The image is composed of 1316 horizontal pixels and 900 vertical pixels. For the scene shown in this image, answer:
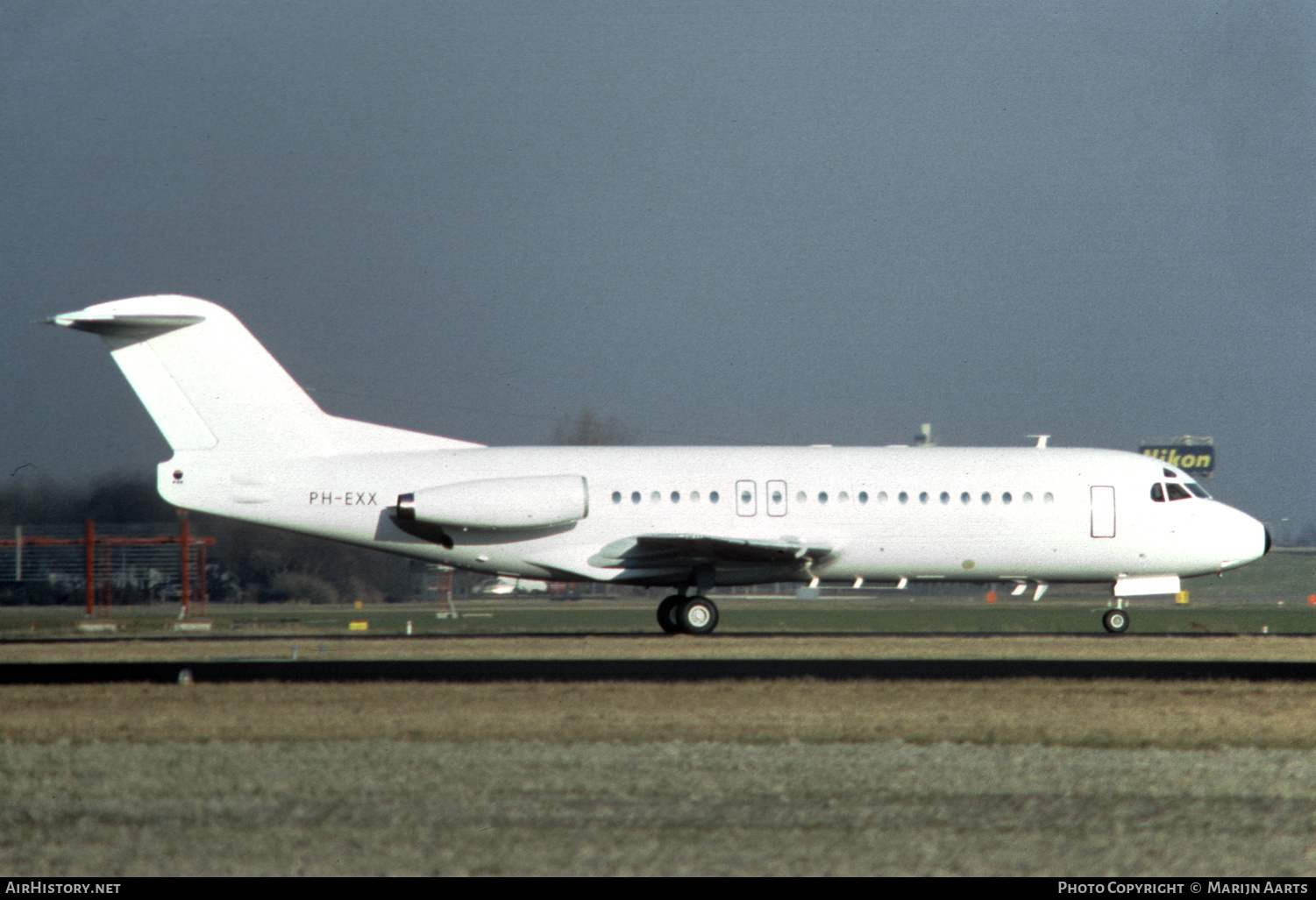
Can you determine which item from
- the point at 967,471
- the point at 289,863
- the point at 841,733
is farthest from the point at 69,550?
Result: the point at 289,863

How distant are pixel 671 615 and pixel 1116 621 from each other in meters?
9.10

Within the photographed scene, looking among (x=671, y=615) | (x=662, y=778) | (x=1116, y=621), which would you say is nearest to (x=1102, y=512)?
(x=1116, y=621)

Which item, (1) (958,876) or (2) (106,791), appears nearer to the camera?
(1) (958,876)

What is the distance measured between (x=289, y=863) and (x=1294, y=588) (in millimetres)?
90549

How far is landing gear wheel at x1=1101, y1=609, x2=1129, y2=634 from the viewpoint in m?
28.7

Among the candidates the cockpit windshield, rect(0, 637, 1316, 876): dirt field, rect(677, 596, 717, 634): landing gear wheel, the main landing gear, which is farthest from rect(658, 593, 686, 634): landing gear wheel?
rect(0, 637, 1316, 876): dirt field

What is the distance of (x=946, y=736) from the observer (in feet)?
41.3

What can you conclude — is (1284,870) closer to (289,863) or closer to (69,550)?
(289,863)

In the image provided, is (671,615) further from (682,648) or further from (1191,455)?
(1191,455)

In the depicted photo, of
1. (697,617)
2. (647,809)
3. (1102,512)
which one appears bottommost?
(647,809)

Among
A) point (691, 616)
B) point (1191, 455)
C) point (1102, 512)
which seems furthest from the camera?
point (1191, 455)

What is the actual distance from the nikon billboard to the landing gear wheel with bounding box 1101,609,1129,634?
107243mm

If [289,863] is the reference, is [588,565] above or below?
above

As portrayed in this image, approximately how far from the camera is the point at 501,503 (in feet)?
86.5
